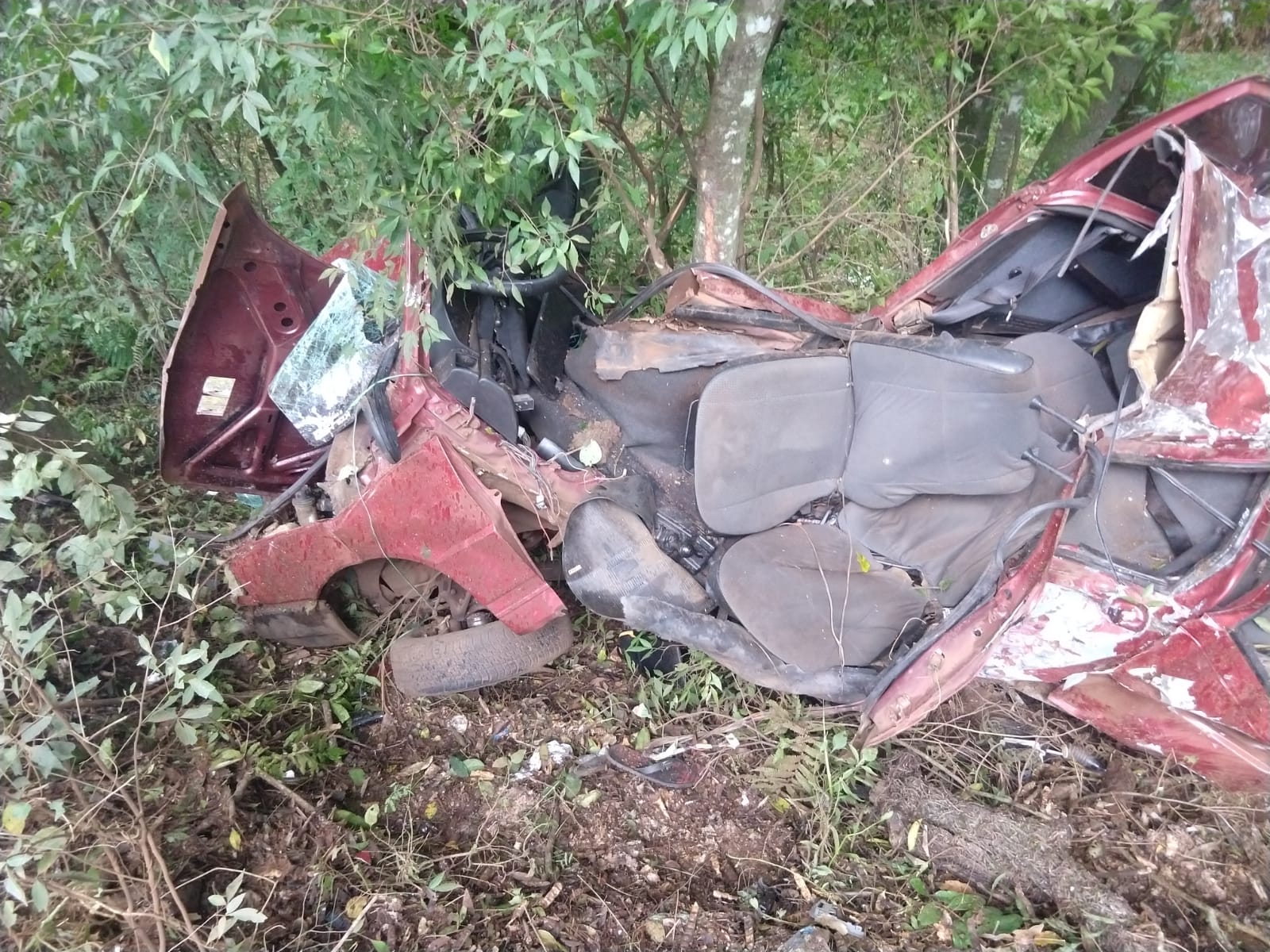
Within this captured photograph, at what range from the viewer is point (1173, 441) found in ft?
6.55

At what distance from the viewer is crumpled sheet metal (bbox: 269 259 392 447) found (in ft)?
7.70

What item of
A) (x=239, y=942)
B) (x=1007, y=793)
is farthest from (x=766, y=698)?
(x=239, y=942)

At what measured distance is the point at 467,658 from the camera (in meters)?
2.44

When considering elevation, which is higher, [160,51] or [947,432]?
[160,51]

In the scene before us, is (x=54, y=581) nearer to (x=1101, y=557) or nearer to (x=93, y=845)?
(x=93, y=845)

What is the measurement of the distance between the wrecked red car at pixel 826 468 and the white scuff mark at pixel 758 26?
3.01ft

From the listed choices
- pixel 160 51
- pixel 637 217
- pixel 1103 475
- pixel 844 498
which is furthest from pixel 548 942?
pixel 637 217

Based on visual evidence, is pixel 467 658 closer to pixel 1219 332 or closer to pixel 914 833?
pixel 914 833

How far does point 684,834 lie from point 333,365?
1827 millimetres

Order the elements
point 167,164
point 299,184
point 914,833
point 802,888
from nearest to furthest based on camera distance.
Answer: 1. point 167,164
2. point 802,888
3. point 914,833
4. point 299,184

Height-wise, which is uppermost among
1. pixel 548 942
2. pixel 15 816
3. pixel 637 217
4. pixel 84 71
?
pixel 84 71

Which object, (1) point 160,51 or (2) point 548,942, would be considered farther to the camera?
(2) point 548,942

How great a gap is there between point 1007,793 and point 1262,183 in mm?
2076

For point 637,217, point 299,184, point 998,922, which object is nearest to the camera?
point 998,922
